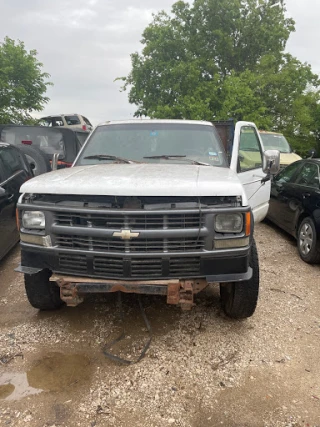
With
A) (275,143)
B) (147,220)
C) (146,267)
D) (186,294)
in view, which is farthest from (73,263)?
(275,143)

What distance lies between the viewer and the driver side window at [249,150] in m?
4.73

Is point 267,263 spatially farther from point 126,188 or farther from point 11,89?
point 11,89

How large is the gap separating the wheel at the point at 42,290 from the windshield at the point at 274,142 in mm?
9869

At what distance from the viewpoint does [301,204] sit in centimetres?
564

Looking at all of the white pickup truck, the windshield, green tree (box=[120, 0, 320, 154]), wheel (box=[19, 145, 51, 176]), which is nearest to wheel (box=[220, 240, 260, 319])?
the white pickup truck

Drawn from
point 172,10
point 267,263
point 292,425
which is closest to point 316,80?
point 172,10

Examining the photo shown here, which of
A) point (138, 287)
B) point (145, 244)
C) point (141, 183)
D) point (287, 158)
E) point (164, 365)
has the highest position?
point (141, 183)

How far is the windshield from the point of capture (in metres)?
11.8

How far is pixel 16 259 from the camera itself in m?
5.39

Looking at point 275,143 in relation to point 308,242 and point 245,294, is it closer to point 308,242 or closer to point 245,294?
point 308,242

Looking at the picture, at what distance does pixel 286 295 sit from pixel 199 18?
83.8 ft

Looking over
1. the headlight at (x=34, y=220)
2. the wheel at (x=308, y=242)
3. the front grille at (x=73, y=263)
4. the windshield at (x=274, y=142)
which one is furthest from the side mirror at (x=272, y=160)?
the windshield at (x=274, y=142)

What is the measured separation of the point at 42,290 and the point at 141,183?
1.50 m

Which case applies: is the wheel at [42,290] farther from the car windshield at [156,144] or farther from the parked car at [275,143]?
the parked car at [275,143]
